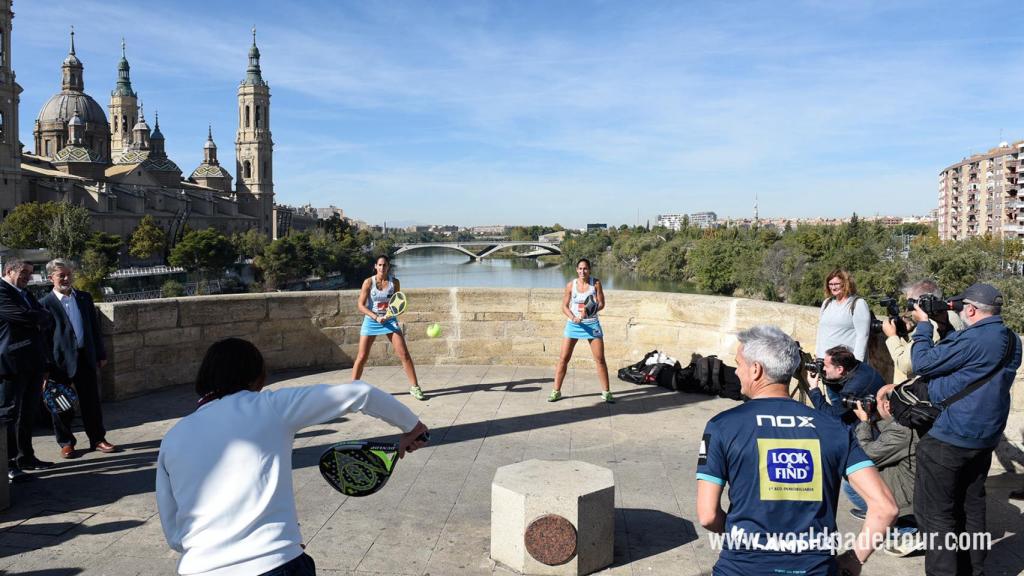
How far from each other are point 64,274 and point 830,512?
5.32 meters

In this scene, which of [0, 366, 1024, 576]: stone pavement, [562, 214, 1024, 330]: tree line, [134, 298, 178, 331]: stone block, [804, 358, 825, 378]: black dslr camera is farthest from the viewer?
[562, 214, 1024, 330]: tree line

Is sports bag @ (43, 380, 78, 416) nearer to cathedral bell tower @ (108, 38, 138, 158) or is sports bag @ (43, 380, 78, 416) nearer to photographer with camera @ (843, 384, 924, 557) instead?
photographer with camera @ (843, 384, 924, 557)

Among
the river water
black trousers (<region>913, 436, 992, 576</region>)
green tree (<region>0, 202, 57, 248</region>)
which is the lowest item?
the river water

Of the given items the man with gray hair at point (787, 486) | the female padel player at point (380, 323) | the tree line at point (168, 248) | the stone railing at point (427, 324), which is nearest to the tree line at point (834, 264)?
the stone railing at point (427, 324)

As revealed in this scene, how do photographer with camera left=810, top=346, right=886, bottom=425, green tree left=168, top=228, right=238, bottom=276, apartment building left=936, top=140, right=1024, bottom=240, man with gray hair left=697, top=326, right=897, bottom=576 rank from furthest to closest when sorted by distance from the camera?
apartment building left=936, top=140, right=1024, bottom=240 → green tree left=168, top=228, right=238, bottom=276 → photographer with camera left=810, top=346, right=886, bottom=425 → man with gray hair left=697, top=326, right=897, bottom=576

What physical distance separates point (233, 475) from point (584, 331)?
5.34 m

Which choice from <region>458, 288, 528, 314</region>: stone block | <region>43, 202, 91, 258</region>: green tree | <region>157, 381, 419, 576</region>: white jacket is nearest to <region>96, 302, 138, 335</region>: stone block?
<region>458, 288, 528, 314</region>: stone block

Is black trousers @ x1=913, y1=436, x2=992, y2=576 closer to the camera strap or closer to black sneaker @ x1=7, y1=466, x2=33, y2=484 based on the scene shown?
the camera strap

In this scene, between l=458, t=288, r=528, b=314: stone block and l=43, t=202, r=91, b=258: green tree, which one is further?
l=43, t=202, r=91, b=258: green tree

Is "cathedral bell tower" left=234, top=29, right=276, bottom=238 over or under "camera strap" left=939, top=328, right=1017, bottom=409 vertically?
over

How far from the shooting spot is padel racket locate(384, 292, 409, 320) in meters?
7.55

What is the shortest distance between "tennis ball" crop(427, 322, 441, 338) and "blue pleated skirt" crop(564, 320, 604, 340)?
1900 millimetres

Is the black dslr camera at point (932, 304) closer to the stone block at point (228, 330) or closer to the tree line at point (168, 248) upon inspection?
Result: the stone block at point (228, 330)

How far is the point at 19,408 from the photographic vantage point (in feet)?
16.5
